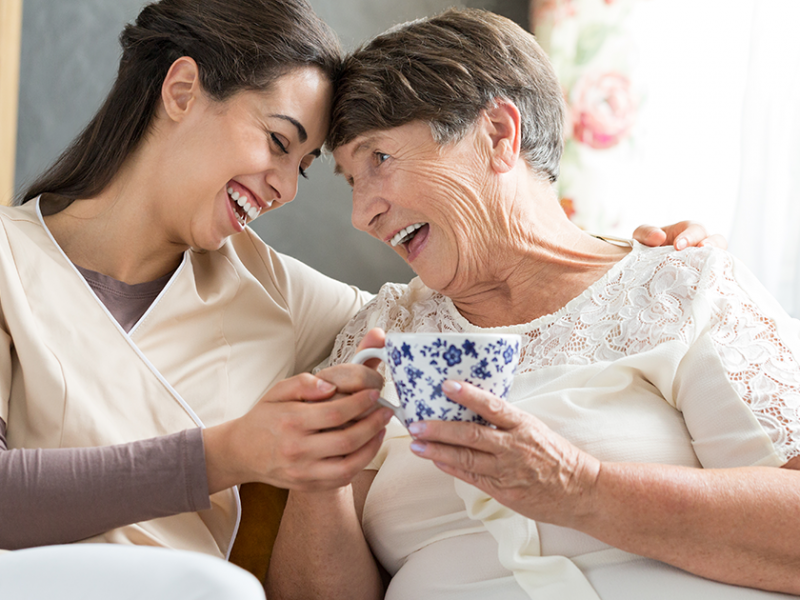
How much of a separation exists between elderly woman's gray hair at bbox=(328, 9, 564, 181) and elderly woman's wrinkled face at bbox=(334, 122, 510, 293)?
0.03 m

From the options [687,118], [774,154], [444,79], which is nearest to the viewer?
[444,79]

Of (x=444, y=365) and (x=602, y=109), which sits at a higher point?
(x=444, y=365)

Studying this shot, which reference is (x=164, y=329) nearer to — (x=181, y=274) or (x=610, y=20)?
(x=181, y=274)

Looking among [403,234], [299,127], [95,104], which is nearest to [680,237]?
[403,234]

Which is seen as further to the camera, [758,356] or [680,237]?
[680,237]

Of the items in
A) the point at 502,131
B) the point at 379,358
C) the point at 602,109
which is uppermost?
the point at 502,131

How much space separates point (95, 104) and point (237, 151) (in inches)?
41.1

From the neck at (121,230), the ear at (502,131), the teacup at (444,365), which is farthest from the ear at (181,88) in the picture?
the teacup at (444,365)

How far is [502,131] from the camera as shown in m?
1.36

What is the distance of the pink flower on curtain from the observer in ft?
8.25

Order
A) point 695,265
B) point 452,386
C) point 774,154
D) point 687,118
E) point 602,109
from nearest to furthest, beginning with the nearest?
point 452,386 → point 695,265 → point 774,154 → point 687,118 → point 602,109

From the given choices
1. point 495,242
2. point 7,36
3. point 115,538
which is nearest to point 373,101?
point 495,242

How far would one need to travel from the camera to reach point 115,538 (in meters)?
1.02

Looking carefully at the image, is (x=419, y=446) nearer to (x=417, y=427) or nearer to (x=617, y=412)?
(x=417, y=427)
